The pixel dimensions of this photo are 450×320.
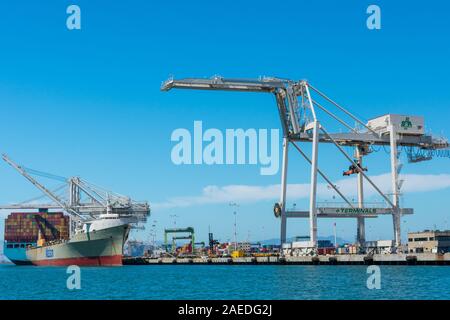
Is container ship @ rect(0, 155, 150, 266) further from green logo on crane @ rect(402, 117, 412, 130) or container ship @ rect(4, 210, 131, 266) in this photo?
green logo on crane @ rect(402, 117, 412, 130)

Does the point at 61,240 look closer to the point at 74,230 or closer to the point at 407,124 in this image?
the point at 74,230

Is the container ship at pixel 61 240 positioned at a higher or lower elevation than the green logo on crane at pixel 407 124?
lower

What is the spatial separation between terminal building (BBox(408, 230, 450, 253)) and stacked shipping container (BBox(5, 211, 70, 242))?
72512 mm

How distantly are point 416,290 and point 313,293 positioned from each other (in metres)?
6.69

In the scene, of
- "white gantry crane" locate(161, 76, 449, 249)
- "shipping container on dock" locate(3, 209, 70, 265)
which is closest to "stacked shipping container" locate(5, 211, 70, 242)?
"shipping container on dock" locate(3, 209, 70, 265)

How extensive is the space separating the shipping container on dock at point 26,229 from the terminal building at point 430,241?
72805mm

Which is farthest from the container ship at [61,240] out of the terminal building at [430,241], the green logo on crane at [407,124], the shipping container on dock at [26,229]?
the terminal building at [430,241]

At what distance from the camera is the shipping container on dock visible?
393 feet

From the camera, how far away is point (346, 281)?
4462 centimetres

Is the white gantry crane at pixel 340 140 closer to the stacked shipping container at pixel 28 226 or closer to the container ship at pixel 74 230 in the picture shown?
the container ship at pixel 74 230

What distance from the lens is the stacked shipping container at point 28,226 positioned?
398 ft
